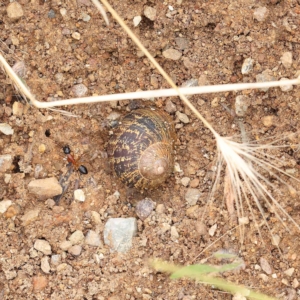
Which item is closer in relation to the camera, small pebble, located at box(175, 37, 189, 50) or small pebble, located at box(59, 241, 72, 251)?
small pebble, located at box(59, 241, 72, 251)

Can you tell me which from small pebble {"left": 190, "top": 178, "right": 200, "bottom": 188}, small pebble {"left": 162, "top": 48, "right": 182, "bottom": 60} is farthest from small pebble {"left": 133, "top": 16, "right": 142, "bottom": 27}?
small pebble {"left": 190, "top": 178, "right": 200, "bottom": 188}

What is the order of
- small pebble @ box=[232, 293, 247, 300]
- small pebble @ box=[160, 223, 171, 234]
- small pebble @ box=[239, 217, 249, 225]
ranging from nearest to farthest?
small pebble @ box=[232, 293, 247, 300] → small pebble @ box=[239, 217, 249, 225] → small pebble @ box=[160, 223, 171, 234]

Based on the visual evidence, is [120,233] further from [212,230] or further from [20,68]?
A: [20,68]

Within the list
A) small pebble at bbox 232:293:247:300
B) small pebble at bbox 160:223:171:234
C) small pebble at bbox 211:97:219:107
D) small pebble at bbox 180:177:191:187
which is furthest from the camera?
small pebble at bbox 180:177:191:187

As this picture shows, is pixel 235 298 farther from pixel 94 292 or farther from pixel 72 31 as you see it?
pixel 72 31

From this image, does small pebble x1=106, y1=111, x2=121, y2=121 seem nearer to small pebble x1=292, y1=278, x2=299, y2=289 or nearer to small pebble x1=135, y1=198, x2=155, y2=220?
small pebble x1=135, y1=198, x2=155, y2=220

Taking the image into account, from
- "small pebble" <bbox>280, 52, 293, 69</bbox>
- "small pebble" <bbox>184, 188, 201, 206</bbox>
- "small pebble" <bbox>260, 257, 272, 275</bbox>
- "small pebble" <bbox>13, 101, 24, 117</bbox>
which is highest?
"small pebble" <bbox>280, 52, 293, 69</bbox>

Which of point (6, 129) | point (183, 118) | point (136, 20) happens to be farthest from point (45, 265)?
point (136, 20)

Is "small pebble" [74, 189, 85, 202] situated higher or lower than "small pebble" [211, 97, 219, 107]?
lower
